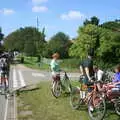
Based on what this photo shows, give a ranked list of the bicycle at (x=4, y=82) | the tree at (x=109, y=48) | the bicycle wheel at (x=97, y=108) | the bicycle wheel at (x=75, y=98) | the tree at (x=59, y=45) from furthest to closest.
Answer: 1. the tree at (x=59, y=45)
2. the tree at (x=109, y=48)
3. the bicycle at (x=4, y=82)
4. the bicycle wheel at (x=75, y=98)
5. the bicycle wheel at (x=97, y=108)

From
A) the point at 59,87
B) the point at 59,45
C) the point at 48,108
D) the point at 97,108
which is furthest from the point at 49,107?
the point at 59,45

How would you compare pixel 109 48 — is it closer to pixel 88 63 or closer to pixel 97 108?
pixel 88 63

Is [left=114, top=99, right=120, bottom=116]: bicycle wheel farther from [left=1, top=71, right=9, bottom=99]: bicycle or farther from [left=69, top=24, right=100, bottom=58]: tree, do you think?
[left=69, top=24, right=100, bottom=58]: tree

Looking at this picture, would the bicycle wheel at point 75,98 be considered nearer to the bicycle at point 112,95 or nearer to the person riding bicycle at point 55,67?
the bicycle at point 112,95

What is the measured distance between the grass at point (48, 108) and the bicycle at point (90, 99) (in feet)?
0.89

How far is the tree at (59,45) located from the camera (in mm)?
82675

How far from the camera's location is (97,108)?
461 inches

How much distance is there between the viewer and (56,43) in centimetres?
8900

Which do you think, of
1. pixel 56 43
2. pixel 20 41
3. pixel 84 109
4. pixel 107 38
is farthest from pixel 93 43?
pixel 84 109

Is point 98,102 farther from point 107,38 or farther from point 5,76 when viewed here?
point 107,38

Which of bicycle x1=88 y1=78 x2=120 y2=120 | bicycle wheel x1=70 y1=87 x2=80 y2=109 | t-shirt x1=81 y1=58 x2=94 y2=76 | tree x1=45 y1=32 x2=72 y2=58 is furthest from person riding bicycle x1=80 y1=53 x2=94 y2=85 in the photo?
tree x1=45 y1=32 x2=72 y2=58

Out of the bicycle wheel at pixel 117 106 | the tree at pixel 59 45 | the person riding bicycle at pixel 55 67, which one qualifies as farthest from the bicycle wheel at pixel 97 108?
the tree at pixel 59 45

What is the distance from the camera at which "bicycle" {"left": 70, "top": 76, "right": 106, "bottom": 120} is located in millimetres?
11604

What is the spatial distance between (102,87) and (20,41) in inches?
4661
